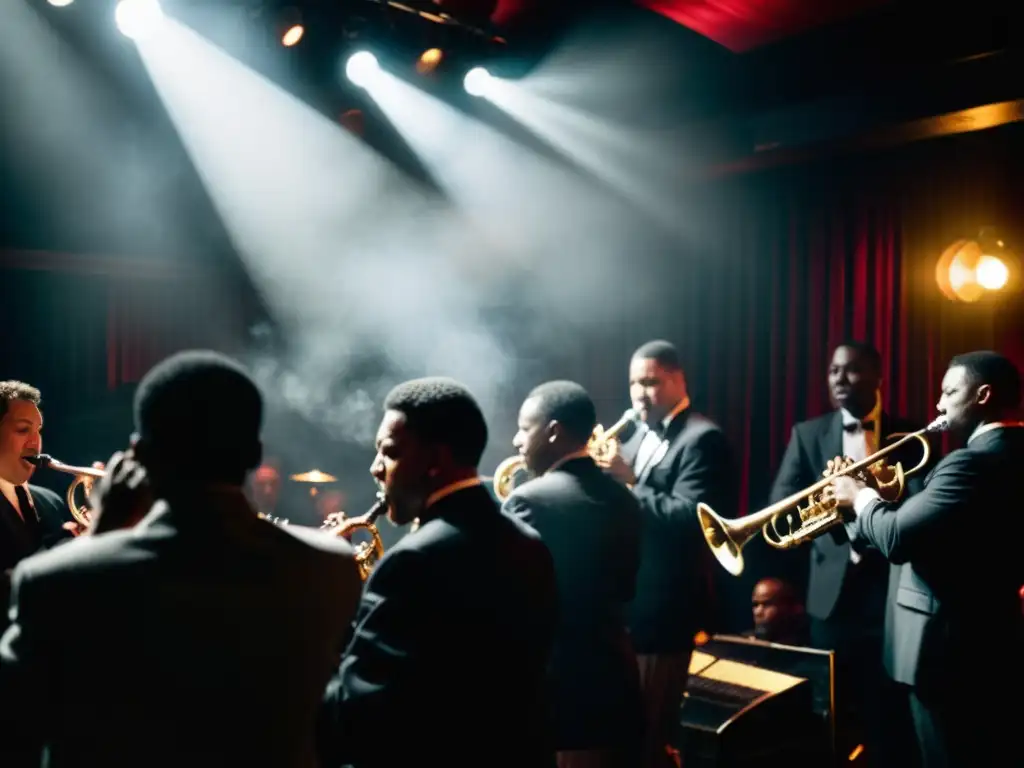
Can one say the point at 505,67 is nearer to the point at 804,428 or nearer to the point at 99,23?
the point at 99,23

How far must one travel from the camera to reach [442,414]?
2.55 meters

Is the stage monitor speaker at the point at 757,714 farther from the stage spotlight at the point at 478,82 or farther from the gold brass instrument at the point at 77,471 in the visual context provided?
the stage spotlight at the point at 478,82

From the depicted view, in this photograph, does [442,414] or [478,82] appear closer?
[442,414]

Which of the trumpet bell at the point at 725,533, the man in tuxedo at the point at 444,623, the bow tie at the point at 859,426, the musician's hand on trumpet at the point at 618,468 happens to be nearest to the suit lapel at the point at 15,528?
the man in tuxedo at the point at 444,623

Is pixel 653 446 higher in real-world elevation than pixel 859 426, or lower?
lower

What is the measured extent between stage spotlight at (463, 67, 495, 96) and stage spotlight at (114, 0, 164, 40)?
2121 mm

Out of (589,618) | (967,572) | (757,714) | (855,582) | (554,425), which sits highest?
(554,425)

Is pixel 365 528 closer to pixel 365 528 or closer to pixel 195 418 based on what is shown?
pixel 365 528

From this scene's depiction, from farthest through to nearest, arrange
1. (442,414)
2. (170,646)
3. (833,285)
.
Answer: (833,285)
(442,414)
(170,646)

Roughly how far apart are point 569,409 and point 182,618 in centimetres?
205

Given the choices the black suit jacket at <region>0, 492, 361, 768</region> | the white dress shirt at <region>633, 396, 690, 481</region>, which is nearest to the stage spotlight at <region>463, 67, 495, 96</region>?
the white dress shirt at <region>633, 396, 690, 481</region>

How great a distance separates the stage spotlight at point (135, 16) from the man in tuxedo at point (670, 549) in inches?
126

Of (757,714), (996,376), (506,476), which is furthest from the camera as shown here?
(506,476)

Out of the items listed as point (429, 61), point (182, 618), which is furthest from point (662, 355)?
point (182, 618)
